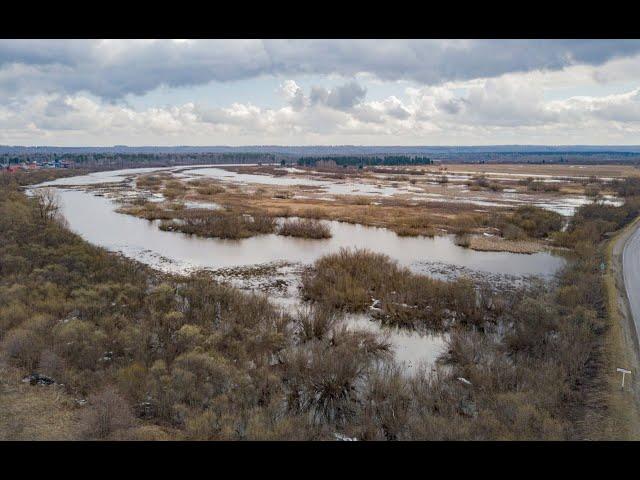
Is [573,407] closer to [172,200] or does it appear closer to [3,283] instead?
[3,283]

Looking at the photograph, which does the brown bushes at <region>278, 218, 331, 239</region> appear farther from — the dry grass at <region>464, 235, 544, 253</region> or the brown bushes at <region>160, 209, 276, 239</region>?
the dry grass at <region>464, 235, 544, 253</region>

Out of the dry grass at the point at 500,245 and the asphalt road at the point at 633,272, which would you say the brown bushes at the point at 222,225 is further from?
the asphalt road at the point at 633,272

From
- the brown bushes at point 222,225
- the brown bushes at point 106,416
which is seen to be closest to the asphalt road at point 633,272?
the brown bushes at point 106,416

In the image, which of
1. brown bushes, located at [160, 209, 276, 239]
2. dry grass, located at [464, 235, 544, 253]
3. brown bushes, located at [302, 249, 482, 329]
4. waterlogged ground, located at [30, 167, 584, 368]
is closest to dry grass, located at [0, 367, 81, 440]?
waterlogged ground, located at [30, 167, 584, 368]

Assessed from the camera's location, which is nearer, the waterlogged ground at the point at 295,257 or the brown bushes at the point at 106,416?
the brown bushes at the point at 106,416

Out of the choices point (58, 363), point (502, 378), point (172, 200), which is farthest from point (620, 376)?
point (172, 200)

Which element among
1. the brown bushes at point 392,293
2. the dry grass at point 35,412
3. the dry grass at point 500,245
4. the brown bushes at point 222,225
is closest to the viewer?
the dry grass at point 35,412
